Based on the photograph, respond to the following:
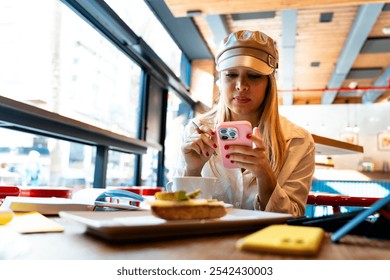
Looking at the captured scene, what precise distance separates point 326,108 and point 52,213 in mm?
10321

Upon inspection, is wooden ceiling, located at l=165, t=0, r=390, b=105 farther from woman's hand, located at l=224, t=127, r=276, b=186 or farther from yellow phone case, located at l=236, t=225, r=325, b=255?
yellow phone case, located at l=236, t=225, r=325, b=255

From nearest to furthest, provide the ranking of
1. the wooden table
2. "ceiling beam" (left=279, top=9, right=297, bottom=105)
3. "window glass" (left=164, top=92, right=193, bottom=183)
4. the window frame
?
the wooden table, the window frame, "ceiling beam" (left=279, top=9, right=297, bottom=105), "window glass" (left=164, top=92, right=193, bottom=183)

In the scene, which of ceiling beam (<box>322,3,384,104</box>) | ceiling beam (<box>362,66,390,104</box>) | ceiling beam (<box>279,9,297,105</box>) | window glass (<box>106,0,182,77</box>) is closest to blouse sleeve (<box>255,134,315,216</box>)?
window glass (<box>106,0,182,77</box>)

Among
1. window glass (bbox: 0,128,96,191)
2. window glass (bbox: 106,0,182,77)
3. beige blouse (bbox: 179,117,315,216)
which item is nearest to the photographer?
beige blouse (bbox: 179,117,315,216)

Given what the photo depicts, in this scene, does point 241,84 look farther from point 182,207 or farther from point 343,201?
point 182,207

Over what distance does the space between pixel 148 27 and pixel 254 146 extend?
424cm

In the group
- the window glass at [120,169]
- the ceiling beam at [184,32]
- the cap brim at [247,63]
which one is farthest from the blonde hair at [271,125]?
the ceiling beam at [184,32]

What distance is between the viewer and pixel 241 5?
13.0 feet

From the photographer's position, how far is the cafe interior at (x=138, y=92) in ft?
2.04

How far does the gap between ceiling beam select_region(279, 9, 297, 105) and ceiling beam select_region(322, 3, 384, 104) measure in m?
0.92

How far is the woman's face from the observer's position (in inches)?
56.5

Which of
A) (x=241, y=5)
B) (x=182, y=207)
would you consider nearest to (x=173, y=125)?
(x=241, y=5)
